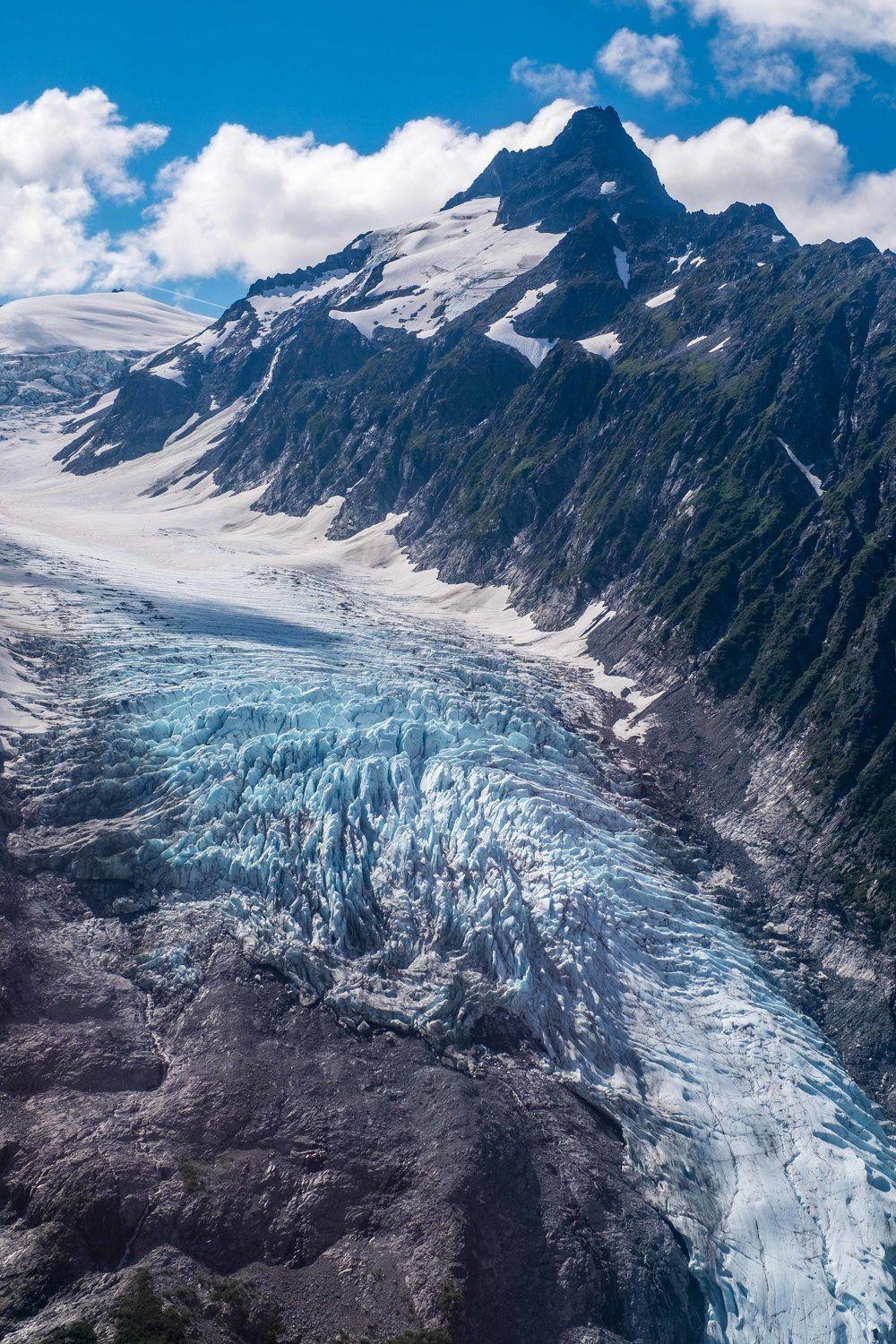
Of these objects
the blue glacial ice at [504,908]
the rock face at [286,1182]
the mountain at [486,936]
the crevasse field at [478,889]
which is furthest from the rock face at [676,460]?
the rock face at [286,1182]

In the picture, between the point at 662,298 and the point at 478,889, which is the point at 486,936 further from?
the point at 662,298

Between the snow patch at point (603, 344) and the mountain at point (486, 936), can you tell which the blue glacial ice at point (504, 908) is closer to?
the mountain at point (486, 936)

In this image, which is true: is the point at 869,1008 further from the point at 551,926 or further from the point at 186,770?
the point at 186,770

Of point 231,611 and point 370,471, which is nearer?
point 231,611

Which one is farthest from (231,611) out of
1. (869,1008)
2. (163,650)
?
(869,1008)

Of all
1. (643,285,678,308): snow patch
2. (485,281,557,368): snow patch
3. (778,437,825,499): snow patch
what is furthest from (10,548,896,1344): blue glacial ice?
(485,281,557,368): snow patch

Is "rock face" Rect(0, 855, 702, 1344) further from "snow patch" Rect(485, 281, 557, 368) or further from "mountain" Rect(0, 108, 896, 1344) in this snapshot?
"snow patch" Rect(485, 281, 557, 368)

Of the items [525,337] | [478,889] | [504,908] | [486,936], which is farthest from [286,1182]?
[525,337]
